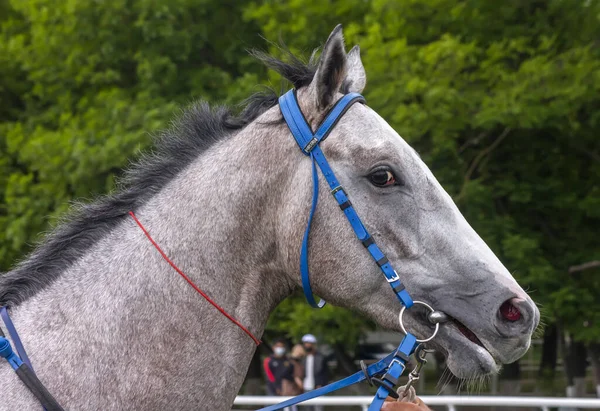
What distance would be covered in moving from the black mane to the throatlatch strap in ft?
0.65

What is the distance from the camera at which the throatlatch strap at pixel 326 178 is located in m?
2.86

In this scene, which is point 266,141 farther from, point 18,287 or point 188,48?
point 188,48

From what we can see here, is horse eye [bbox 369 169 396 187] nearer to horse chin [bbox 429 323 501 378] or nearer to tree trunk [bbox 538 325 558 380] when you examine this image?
horse chin [bbox 429 323 501 378]

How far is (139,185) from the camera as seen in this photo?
3.18m

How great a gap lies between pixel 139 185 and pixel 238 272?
0.55 metres

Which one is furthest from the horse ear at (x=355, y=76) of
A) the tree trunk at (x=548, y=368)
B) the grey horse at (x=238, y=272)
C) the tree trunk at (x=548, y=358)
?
the tree trunk at (x=548, y=358)

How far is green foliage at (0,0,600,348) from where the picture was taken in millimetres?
14336

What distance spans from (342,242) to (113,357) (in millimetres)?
879

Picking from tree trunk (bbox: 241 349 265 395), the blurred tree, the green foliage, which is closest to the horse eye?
the green foliage

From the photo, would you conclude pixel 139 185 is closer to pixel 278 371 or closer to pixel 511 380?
pixel 278 371

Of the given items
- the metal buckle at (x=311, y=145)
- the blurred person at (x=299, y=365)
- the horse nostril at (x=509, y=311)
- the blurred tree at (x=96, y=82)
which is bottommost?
the blurred person at (x=299, y=365)

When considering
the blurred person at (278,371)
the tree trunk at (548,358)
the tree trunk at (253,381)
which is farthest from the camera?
the tree trunk at (548,358)

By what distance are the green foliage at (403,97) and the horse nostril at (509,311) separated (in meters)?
11.0

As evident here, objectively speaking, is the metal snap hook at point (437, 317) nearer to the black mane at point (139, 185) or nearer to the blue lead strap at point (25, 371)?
the black mane at point (139, 185)
